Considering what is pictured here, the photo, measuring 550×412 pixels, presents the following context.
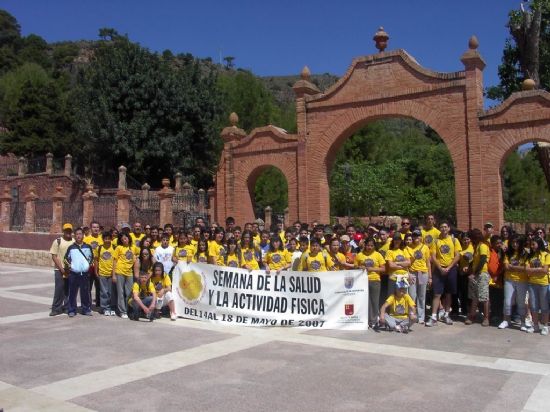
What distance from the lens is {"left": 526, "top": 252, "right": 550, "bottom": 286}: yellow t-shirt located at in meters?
8.30

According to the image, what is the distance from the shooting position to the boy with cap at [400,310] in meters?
8.45

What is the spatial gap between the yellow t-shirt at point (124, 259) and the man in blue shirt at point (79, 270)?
0.78 m

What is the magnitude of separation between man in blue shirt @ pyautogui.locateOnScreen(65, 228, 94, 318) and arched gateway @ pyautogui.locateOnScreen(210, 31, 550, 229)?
8136mm

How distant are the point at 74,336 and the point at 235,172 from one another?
11.2 metres

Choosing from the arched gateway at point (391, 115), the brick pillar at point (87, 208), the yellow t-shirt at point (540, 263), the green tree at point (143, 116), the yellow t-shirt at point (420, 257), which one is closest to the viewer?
the yellow t-shirt at point (540, 263)

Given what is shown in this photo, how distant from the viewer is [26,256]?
72.7 feet

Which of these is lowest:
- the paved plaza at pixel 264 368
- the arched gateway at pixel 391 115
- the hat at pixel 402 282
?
the paved plaza at pixel 264 368

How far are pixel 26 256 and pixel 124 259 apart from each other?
1449 centimetres

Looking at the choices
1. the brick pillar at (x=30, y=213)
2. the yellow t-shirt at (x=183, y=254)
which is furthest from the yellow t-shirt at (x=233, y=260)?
the brick pillar at (x=30, y=213)

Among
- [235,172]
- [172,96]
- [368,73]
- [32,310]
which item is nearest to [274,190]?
[172,96]

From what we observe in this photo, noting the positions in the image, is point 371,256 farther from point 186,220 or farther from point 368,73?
point 186,220

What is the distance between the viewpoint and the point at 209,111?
34219 millimetres

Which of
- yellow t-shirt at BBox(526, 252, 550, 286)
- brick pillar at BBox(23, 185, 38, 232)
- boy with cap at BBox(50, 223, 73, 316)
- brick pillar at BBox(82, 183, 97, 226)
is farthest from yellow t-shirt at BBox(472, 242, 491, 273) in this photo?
brick pillar at BBox(23, 185, 38, 232)

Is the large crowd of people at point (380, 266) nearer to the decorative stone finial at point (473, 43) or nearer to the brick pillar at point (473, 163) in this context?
the brick pillar at point (473, 163)
